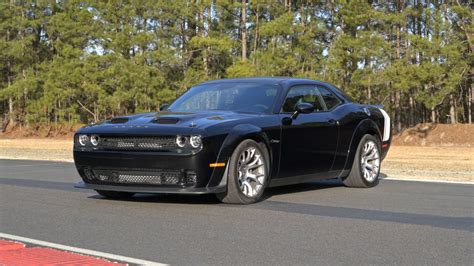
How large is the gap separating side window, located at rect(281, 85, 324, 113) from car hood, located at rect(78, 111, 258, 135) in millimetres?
785

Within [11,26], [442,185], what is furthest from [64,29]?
[442,185]

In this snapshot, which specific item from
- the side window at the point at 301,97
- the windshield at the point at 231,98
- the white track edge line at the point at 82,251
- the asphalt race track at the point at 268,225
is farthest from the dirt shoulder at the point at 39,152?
the white track edge line at the point at 82,251

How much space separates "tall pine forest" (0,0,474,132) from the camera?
105 feet

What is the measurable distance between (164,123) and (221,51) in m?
31.7

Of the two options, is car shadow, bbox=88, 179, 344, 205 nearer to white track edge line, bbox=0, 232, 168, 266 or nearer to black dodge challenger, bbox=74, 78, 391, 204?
black dodge challenger, bbox=74, 78, 391, 204

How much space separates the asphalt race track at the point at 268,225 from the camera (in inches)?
203

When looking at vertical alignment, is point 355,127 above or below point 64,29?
below

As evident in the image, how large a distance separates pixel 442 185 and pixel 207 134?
16.3 feet

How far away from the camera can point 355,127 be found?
377 inches

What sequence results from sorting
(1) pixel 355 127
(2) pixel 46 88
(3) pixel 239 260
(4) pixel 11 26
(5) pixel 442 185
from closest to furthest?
(3) pixel 239 260, (1) pixel 355 127, (5) pixel 442 185, (2) pixel 46 88, (4) pixel 11 26

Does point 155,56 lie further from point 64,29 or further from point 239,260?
point 239,260

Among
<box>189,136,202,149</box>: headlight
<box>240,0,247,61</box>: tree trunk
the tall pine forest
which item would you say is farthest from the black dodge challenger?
<box>240,0,247,61</box>: tree trunk

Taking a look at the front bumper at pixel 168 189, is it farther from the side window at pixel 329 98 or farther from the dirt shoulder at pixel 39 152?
the dirt shoulder at pixel 39 152

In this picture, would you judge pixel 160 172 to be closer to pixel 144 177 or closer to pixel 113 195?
pixel 144 177
